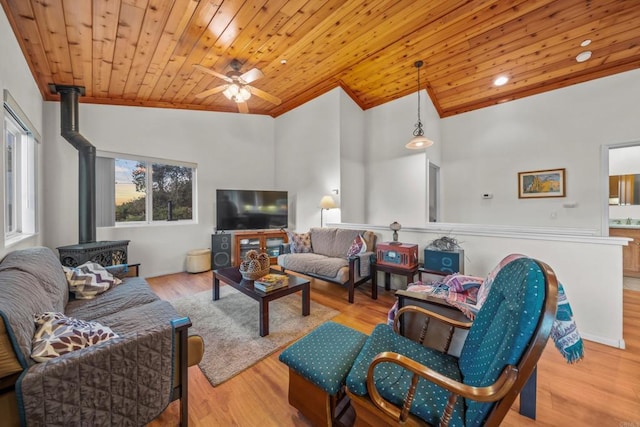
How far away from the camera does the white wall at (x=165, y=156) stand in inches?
134

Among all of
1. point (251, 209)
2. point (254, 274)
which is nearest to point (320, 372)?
point (254, 274)

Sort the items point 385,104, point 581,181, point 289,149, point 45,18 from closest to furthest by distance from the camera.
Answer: point 45,18 < point 581,181 < point 385,104 < point 289,149

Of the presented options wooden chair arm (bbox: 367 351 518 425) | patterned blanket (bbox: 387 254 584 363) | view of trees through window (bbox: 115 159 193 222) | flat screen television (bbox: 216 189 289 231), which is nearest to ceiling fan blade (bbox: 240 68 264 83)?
flat screen television (bbox: 216 189 289 231)

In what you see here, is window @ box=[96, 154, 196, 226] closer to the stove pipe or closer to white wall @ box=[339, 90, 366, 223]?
the stove pipe

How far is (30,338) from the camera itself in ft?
3.43

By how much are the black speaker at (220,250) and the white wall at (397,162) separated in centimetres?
282

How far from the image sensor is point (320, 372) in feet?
3.98

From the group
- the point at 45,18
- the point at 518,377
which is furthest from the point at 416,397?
the point at 45,18

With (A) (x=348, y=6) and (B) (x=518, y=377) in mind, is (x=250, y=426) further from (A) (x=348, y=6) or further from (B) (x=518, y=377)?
(A) (x=348, y=6)

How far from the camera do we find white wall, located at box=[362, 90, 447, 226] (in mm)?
4359

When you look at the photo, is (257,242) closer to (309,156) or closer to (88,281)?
(309,156)

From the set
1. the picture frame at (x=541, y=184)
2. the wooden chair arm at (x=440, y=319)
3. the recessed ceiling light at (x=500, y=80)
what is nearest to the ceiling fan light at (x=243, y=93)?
the wooden chair arm at (x=440, y=319)

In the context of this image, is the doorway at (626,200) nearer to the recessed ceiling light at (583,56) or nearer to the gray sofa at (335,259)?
the recessed ceiling light at (583,56)

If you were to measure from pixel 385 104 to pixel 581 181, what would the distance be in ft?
11.5
